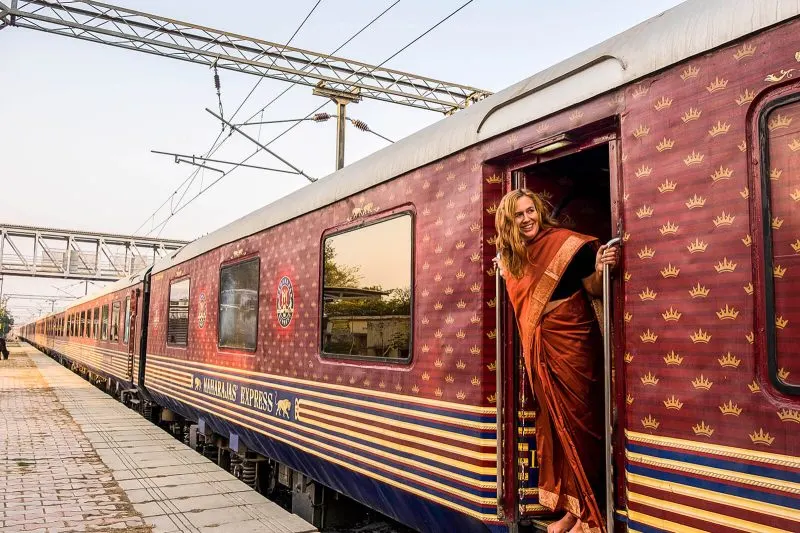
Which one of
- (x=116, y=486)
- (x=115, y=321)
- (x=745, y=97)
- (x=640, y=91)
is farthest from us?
(x=115, y=321)

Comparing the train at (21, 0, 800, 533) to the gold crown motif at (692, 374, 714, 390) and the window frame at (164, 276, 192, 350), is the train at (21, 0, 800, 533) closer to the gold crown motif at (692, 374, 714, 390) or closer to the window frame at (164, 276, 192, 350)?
the gold crown motif at (692, 374, 714, 390)

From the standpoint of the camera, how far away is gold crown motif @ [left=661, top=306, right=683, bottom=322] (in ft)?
8.45

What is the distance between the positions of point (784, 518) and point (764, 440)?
24 centimetres

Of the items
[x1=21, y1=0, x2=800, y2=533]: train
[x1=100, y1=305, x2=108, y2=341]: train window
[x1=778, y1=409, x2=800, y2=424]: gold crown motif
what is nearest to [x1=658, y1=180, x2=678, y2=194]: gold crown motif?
[x1=21, y1=0, x2=800, y2=533]: train

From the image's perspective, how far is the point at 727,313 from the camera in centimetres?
239

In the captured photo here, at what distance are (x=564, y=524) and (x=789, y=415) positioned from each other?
1.39m

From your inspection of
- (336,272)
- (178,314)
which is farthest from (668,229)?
(178,314)

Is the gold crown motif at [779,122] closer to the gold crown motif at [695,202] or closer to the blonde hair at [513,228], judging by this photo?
the gold crown motif at [695,202]

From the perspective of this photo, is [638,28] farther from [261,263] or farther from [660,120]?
[261,263]

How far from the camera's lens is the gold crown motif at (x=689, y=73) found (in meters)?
2.62

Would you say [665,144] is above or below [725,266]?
above

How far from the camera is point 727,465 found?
7.70 ft

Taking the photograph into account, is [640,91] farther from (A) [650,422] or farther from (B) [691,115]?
(A) [650,422]

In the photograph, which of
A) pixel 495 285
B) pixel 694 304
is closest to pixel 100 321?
pixel 495 285
